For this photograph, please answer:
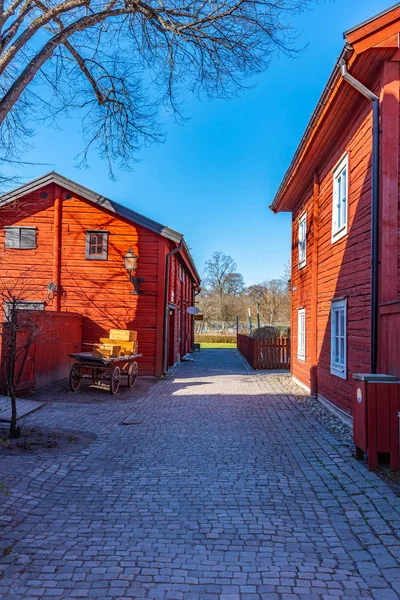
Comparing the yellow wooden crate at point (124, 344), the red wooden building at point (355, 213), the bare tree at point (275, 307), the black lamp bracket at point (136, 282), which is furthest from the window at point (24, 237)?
the bare tree at point (275, 307)

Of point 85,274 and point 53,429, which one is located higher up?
point 85,274

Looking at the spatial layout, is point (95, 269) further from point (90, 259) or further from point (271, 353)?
point (271, 353)

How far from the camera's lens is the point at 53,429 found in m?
7.47

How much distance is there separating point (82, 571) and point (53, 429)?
4.40 meters

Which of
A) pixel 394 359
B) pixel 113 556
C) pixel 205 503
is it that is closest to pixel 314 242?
pixel 394 359

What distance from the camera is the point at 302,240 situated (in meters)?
13.5

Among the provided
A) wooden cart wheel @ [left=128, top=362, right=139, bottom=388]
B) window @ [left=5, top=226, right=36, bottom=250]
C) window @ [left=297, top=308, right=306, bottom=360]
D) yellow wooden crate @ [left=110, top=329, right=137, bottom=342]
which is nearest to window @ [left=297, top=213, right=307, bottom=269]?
window @ [left=297, top=308, right=306, bottom=360]

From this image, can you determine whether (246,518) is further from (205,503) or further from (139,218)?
(139,218)

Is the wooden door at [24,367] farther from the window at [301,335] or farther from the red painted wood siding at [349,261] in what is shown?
the window at [301,335]

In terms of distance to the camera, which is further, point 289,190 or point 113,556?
point 289,190

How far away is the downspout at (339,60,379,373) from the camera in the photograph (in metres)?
6.67

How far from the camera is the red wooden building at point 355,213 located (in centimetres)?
658

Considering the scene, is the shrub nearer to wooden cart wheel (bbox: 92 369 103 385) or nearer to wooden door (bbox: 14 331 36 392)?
wooden cart wheel (bbox: 92 369 103 385)

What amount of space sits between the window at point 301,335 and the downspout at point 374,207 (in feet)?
20.9
